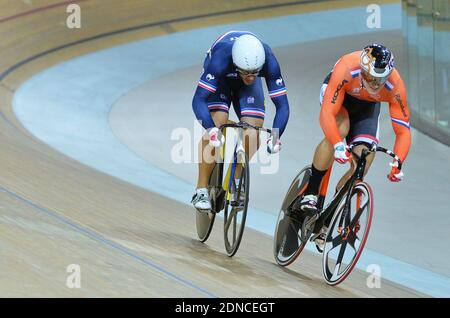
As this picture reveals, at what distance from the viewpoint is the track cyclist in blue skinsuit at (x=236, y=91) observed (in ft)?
16.1

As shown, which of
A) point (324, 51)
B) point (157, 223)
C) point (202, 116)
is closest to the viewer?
point (202, 116)

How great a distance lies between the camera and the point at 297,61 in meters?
11.6

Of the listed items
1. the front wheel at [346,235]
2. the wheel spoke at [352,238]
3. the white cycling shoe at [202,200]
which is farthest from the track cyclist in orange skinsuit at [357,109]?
the white cycling shoe at [202,200]

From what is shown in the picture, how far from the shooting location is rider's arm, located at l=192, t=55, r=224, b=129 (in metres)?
5.04

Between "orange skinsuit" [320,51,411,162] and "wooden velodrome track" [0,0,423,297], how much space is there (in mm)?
736

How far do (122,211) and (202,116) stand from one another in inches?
53.7

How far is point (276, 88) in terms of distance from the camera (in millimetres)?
5121

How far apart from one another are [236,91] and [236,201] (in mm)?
597

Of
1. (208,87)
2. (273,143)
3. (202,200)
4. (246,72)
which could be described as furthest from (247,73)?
(202,200)

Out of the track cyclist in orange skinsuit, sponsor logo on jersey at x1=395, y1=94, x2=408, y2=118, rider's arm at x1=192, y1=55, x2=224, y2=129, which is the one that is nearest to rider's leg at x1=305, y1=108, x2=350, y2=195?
the track cyclist in orange skinsuit

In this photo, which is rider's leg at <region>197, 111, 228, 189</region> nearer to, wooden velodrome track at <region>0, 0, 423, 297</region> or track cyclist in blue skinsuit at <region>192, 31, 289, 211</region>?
track cyclist in blue skinsuit at <region>192, 31, 289, 211</region>

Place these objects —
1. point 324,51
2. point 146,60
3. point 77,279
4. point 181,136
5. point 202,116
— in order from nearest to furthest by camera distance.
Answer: point 77,279
point 202,116
point 181,136
point 146,60
point 324,51

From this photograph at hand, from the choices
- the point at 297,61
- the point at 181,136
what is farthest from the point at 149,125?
the point at 297,61
